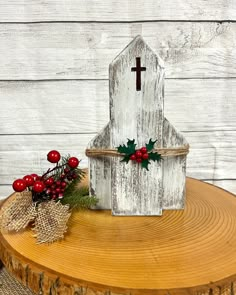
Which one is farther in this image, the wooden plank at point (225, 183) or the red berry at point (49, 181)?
the wooden plank at point (225, 183)

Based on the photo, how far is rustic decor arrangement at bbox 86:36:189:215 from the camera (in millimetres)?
912

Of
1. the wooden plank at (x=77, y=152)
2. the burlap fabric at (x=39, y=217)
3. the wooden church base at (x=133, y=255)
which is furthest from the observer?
the wooden plank at (x=77, y=152)

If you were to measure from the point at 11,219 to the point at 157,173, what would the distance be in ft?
1.18

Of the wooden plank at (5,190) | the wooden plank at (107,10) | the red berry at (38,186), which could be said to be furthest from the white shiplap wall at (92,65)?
the red berry at (38,186)

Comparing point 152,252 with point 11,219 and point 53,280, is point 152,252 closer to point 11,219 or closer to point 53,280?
point 53,280

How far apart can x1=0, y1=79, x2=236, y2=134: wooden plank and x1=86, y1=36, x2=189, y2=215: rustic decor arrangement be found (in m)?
0.60

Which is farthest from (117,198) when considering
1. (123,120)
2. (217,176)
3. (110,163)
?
(217,176)

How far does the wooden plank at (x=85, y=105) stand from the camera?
153cm

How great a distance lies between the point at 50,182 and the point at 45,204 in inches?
2.4

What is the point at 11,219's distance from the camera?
898mm

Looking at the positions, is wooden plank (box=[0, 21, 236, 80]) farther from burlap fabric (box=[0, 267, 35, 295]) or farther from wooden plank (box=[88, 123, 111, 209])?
burlap fabric (box=[0, 267, 35, 295])

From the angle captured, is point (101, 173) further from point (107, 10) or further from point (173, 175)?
point (107, 10)

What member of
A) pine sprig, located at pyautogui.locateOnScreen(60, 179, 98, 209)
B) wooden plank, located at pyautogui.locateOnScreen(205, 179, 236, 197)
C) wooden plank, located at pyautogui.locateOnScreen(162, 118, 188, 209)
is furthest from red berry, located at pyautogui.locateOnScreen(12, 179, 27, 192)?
Result: wooden plank, located at pyautogui.locateOnScreen(205, 179, 236, 197)

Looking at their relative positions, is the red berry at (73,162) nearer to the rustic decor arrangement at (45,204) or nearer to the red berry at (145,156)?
the rustic decor arrangement at (45,204)
